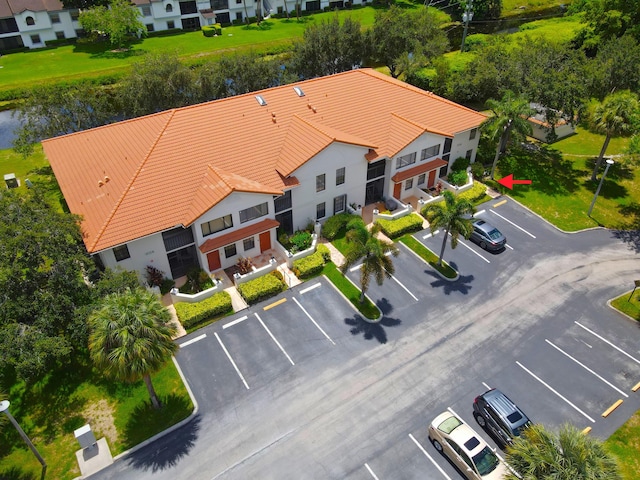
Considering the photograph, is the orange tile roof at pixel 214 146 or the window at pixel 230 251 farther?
the window at pixel 230 251

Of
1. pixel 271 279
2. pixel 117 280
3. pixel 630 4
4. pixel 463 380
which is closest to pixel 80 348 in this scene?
pixel 117 280

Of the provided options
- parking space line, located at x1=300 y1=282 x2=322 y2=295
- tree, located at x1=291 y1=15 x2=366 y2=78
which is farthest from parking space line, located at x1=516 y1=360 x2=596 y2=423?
tree, located at x1=291 y1=15 x2=366 y2=78

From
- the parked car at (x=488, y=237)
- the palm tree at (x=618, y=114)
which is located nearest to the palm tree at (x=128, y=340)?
the parked car at (x=488, y=237)

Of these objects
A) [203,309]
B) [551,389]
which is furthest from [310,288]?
[551,389]

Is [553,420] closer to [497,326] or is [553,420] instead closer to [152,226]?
[497,326]

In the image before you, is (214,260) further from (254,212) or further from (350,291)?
(350,291)

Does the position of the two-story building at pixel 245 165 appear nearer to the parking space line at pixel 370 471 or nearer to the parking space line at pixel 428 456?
the parking space line at pixel 370 471

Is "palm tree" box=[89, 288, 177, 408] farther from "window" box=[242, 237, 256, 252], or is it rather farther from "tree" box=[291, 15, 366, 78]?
"tree" box=[291, 15, 366, 78]
